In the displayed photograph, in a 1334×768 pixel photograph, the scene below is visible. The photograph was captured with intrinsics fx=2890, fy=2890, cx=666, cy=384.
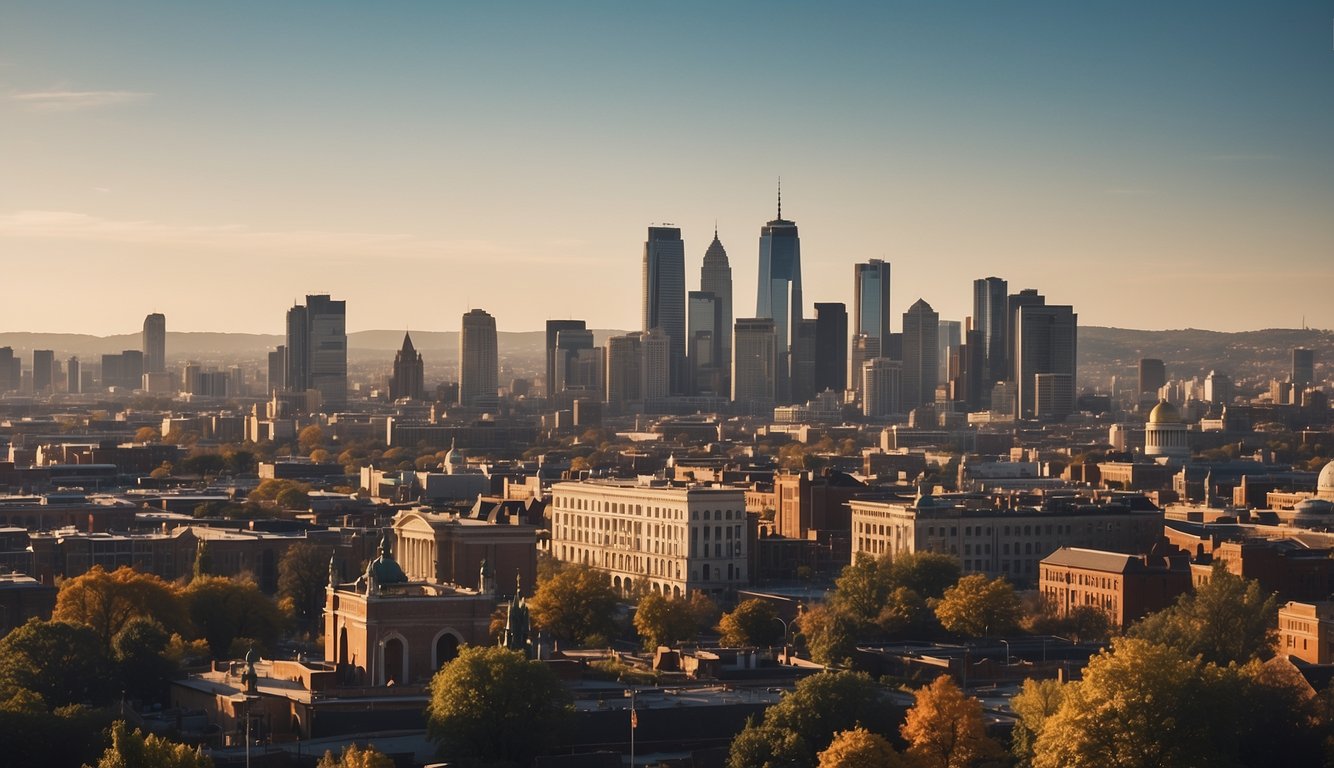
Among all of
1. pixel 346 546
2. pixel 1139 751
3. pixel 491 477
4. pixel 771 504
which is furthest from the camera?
pixel 491 477

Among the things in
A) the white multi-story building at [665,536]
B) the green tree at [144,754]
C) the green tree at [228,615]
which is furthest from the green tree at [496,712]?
the white multi-story building at [665,536]

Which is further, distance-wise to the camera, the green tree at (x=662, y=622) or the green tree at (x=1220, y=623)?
the green tree at (x=662, y=622)

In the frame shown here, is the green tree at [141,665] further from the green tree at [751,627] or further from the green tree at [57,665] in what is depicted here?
the green tree at [751,627]

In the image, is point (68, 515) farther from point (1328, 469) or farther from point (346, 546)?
point (1328, 469)

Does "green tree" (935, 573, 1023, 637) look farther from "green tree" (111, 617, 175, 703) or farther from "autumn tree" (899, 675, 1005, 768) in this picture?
"autumn tree" (899, 675, 1005, 768)

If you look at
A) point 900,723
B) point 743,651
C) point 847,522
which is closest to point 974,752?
point 900,723

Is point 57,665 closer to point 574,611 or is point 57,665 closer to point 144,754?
point 144,754

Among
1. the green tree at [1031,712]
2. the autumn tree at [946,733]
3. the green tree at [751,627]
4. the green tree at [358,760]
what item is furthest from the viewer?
the green tree at [751,627]
